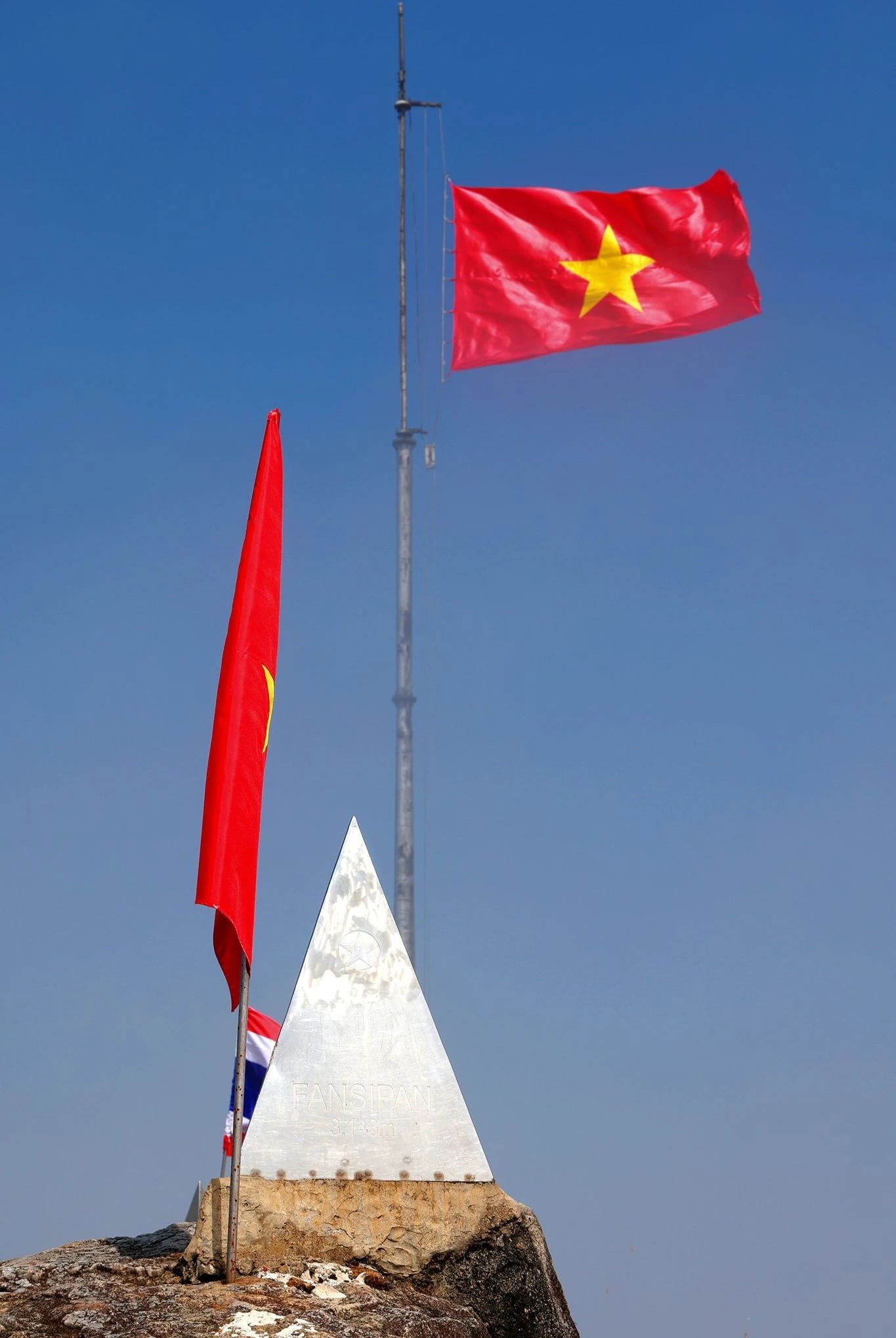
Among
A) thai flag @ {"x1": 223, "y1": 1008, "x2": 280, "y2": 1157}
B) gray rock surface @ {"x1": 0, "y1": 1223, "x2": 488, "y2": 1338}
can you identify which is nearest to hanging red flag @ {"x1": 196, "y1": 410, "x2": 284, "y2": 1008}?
gray rock surface @ {"x1": 0, "y1": 1223, "x2": 488, "y2": 1338}

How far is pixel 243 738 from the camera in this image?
435 inches

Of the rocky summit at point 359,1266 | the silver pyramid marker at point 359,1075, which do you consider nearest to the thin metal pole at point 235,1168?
the rocky summit at point 359,1266

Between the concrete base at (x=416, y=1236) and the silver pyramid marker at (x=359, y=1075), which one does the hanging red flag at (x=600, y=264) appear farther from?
the concrete base at (x=416, y=1236)

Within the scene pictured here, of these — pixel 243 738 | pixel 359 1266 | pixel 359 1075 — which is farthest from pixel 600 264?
pixel 359 1266

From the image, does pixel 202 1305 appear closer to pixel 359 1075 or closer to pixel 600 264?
pixel 359 1075

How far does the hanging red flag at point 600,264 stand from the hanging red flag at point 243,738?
10267 millimetres

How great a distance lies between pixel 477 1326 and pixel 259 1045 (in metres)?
8.74

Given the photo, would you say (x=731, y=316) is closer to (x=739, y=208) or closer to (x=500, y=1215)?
(x=739, y=208)

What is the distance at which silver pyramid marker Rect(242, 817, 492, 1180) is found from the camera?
10.9m

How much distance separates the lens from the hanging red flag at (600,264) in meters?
21.5

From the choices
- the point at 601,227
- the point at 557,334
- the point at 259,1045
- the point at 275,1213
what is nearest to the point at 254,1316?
the point at 275,1213

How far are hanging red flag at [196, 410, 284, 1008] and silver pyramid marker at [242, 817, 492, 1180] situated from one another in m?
0.64

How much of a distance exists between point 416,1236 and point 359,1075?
111 centimetres

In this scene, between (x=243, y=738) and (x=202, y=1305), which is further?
(x=243, y=738)
